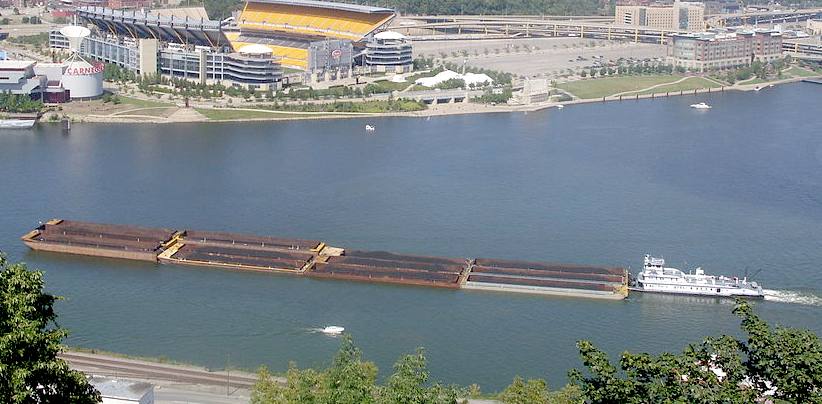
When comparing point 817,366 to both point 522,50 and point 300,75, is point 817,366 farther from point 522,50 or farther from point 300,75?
point 522,50

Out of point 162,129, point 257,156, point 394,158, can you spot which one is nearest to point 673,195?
point 394,158

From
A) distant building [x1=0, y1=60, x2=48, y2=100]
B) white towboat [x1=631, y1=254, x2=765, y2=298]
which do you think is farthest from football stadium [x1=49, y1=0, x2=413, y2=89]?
white towboat [x1=631, y1=254, x2=765, y2=298]

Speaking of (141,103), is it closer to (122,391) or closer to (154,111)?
(154,111)

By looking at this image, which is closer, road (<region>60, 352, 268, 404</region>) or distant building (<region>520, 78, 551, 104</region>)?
road (<region>60, 352, 268, 404</region>)

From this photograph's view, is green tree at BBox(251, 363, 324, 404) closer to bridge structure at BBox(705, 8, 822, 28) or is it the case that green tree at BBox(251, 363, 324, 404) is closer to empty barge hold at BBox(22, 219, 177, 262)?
empty barge hold at BBox(22, 219, 177, 262)

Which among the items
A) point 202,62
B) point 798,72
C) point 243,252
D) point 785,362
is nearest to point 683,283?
point 243,252
